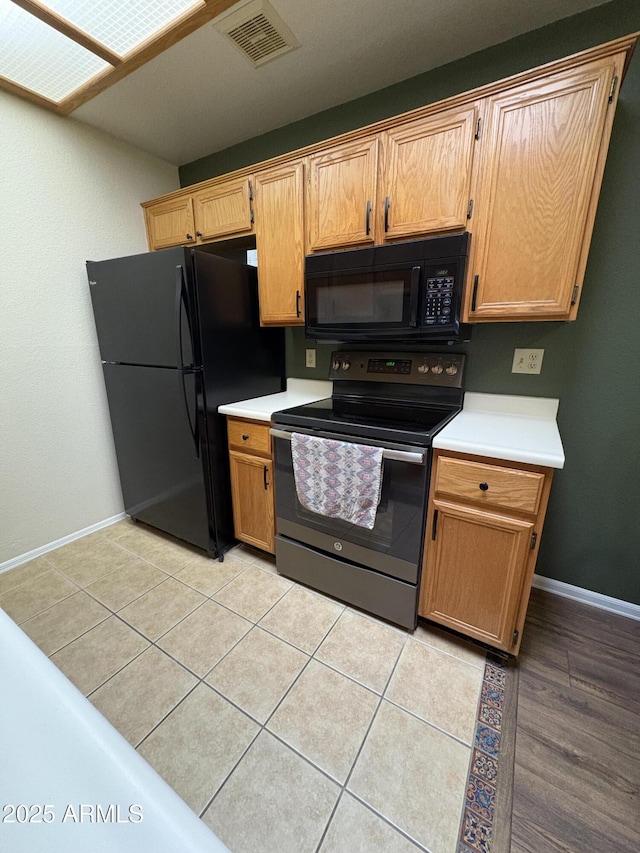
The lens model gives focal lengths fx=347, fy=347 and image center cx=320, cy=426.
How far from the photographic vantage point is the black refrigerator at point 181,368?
1.74 metres

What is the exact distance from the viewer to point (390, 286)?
154 centimetres

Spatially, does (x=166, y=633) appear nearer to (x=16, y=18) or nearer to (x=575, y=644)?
(x=575, y=644)

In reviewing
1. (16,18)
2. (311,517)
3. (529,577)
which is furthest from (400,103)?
(529,577)

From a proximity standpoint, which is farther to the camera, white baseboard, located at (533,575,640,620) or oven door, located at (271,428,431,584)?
white baseboard, located at (533,575,640,620)

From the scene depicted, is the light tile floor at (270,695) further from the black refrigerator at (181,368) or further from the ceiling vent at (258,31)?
the ceiling vent at (258,31)

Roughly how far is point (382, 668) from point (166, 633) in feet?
3.15

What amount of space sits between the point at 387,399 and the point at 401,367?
7.3 inches

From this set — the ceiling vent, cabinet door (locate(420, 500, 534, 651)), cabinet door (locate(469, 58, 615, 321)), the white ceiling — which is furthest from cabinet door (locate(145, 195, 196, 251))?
cabinet door (locate(420, 500, 534, 651))

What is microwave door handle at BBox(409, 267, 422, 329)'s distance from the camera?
1.45 m

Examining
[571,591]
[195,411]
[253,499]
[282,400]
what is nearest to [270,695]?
[253,499]

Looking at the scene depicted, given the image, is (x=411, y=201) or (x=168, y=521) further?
(x=168, y=521)

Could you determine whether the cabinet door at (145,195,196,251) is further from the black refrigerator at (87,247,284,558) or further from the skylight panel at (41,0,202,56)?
the skylight panel at (41,0,202,56)

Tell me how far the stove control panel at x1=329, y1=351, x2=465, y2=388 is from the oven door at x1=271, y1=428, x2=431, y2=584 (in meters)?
0.58

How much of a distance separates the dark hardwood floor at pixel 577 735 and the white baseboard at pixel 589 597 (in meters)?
0.03
